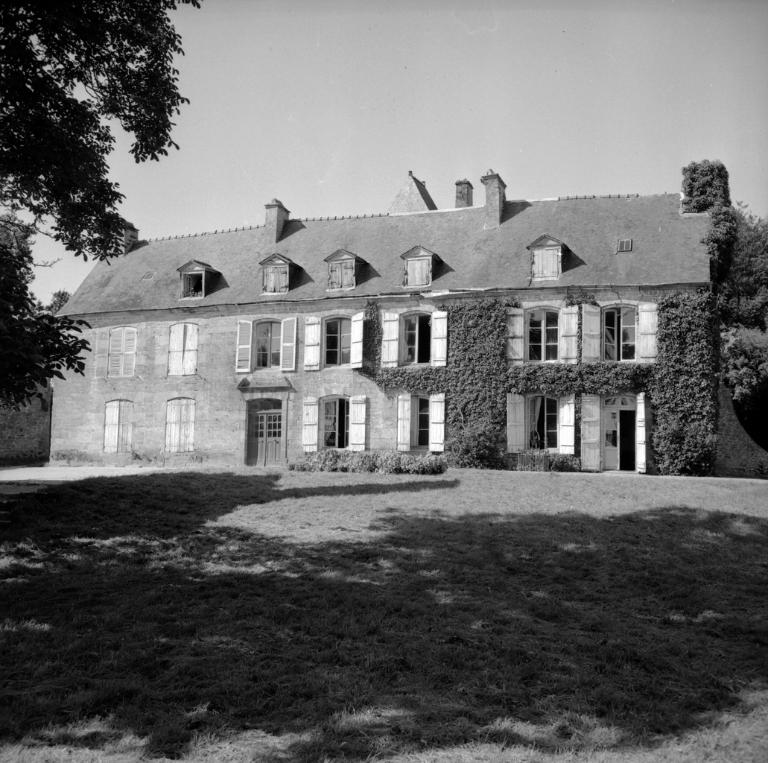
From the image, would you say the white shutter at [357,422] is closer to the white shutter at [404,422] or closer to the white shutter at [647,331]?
the white shutter at [404,422]

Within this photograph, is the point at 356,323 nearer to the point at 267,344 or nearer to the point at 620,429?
the point at 267,344

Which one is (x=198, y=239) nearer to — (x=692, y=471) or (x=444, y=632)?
(x=692, y=471)

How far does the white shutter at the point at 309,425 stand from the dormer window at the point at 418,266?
14.2 ft

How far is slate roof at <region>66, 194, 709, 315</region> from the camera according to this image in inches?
771

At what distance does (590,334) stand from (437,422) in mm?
4634

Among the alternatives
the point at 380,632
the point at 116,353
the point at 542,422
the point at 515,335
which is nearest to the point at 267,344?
the point at 116,353

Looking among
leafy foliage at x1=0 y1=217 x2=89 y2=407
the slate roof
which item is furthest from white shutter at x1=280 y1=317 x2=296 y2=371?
leafy foliage at x1=0 y1=217 x2=89 y2=407

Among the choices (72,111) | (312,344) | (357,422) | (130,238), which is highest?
(130,238)

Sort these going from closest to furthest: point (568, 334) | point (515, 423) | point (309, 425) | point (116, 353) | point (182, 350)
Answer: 1. point (568, 334)
2. point (515, 423)
3. point (309, 425)
4. point (182, 350)
5. point (116, 353)

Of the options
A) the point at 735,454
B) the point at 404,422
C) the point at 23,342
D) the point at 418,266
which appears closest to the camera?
the point at 23,342

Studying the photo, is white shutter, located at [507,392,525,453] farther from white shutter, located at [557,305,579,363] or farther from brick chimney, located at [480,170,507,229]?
brick chimney, located at [480,170,507,229]

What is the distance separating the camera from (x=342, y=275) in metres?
21.4

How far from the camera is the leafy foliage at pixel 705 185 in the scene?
20094 mm

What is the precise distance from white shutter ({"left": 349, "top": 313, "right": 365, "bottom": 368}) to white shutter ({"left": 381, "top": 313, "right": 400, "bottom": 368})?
62 centimetres
